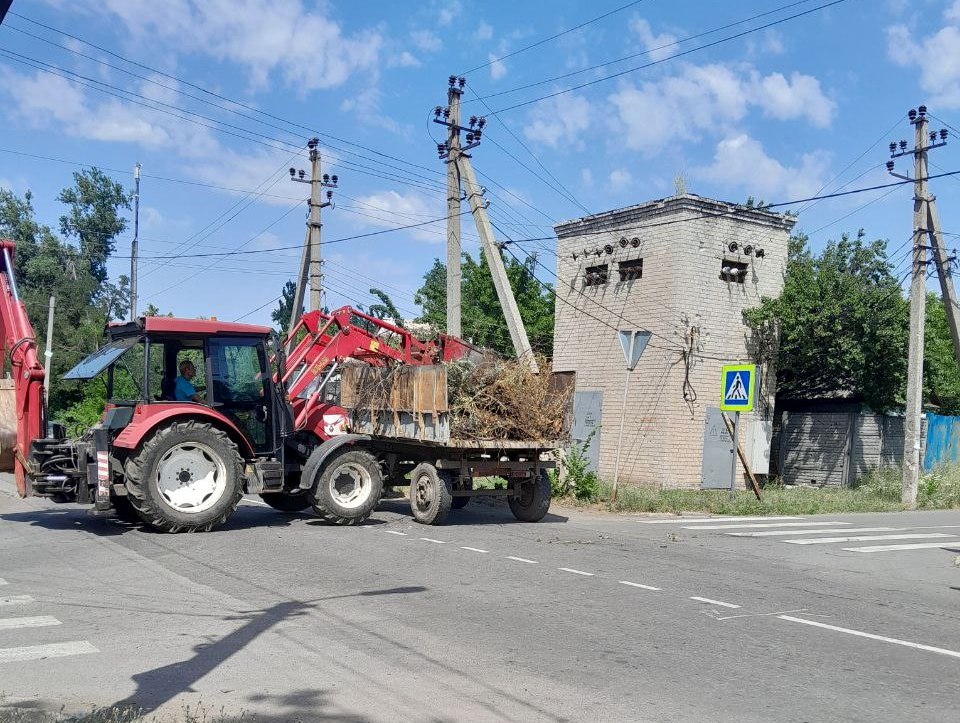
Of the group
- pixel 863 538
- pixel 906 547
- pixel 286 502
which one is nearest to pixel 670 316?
pixel 863 538

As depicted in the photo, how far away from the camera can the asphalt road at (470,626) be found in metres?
5.38

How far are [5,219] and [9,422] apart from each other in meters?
55.6

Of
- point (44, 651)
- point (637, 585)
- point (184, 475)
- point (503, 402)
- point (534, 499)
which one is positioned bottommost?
point (44, 651)

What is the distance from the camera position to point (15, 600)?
7.75m

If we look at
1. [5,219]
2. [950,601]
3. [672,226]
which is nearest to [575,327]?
[672,226]

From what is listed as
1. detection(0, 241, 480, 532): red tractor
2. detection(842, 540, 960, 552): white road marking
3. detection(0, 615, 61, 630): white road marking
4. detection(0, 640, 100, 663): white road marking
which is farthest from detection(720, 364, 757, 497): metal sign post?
detection(0, 640, 100, 663): white road marking

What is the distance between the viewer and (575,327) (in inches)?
896

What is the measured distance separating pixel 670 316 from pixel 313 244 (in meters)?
12.7

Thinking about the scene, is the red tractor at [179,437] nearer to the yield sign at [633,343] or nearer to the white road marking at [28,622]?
the white road marking at [28,622]

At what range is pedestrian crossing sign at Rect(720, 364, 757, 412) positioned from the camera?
16.8m

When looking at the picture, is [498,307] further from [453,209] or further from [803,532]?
[803,532]

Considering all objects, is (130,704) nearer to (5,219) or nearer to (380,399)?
(380,399)

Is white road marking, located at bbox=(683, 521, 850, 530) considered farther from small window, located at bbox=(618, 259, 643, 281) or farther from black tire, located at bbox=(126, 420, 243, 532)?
small window, located at bbox=(618, 259, 643, 281)

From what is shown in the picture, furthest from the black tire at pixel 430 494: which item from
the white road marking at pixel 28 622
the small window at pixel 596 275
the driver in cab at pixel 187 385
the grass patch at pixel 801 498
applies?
the small window at pixel 596 275
